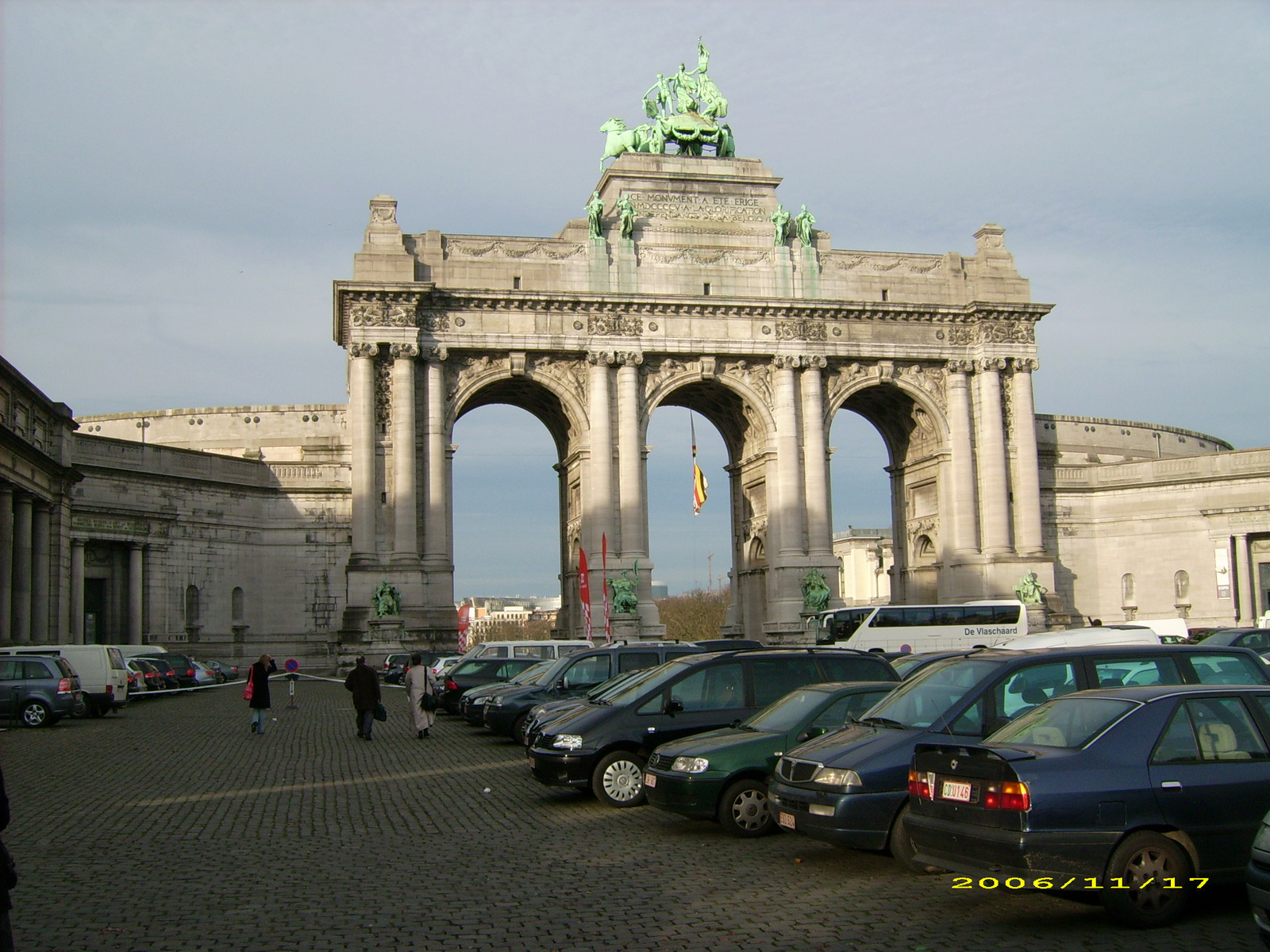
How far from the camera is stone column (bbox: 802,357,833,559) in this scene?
51281 mm

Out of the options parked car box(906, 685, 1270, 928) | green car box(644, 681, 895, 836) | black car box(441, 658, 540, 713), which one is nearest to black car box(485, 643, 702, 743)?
black car box(441, 658, 540, 713)

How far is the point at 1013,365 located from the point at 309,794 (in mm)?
42444

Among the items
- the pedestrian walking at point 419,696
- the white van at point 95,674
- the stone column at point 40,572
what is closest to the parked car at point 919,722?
the pedestrian walking at point 419,696

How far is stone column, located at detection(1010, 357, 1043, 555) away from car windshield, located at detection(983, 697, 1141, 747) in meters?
44.2

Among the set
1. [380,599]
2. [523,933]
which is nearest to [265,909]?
[523,933]

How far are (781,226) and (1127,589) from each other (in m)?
23.8

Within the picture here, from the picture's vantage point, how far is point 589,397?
50.4m

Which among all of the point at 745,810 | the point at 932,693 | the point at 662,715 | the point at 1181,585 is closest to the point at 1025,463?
the point at 1181,585

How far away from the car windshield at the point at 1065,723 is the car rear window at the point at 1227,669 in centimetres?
264

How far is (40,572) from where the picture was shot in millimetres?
40281

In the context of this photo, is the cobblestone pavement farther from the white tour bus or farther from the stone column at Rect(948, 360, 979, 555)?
the stone column at Rect(948, 360, 979, 555)

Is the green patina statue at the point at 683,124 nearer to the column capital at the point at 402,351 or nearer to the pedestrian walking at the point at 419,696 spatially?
the column capital at the point at 402,351

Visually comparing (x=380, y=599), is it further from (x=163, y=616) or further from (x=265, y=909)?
(x=265, y=909)

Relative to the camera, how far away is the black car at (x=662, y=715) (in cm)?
1580
